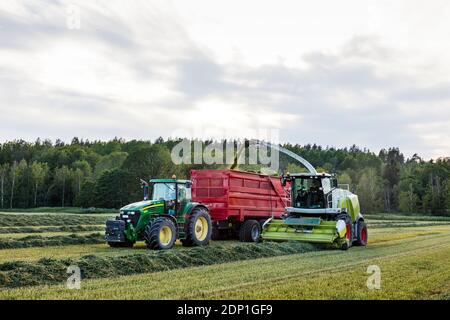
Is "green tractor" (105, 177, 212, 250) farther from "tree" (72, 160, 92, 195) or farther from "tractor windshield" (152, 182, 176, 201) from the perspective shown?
"tree" (72, 160, 92, 195)

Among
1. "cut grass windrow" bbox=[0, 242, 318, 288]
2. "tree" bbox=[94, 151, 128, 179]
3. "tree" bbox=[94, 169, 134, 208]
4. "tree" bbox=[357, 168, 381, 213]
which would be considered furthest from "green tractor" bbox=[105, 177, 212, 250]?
"tree" bbox=[94, 151, 128, 179]

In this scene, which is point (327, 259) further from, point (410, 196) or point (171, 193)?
point (410, 196)

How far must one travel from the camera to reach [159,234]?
51.1 ft

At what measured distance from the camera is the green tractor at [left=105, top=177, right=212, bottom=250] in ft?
52.4

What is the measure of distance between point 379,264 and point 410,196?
2992 inches

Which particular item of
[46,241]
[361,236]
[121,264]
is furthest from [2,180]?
[121,264]

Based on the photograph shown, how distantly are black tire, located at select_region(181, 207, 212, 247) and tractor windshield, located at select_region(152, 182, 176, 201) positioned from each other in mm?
946

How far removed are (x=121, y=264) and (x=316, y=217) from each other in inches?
366

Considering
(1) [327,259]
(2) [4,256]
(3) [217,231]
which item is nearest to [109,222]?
(2) [4,256]

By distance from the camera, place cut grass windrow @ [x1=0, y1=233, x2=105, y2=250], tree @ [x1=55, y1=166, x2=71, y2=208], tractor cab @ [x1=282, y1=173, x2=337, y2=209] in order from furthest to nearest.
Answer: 1. tree @ [x1=55, y1=166, x2=71, y2=208]
2. tractor cab @ [x1=282, y1=173, x2=337, y2=209]
3. cut grass windrow @ [x1=0, y1=233, x2=105, y2=250]

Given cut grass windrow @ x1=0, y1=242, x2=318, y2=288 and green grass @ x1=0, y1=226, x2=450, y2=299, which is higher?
cut grass windrow @ x1=0, y1=242, x2=318, y2=288

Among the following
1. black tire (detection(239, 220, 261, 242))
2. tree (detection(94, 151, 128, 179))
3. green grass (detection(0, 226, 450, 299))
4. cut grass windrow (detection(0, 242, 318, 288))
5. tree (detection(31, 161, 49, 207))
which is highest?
tree (detection(94, 151, 128, 179))
